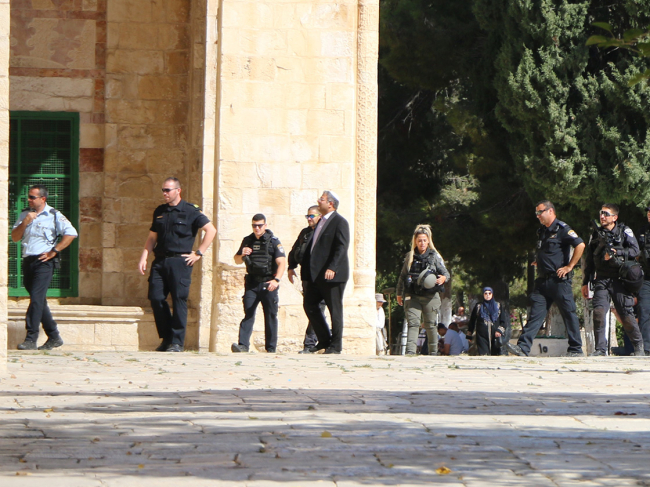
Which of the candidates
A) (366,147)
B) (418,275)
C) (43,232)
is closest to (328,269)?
(418,275)

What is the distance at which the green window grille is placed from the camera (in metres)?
13.3

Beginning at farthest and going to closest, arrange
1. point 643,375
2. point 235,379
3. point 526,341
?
1. point 526,341
2. point 643,375
3. point 235,379

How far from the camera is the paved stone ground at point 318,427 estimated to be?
13.2 ft

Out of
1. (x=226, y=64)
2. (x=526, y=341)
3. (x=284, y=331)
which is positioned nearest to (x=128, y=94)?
(x=226, y=64)

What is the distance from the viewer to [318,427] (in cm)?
509

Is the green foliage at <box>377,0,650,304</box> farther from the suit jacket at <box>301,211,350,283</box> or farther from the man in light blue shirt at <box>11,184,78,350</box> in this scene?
the man in light blue shirt at <box>11,184,78,350</box>

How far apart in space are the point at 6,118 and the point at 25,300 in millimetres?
5897

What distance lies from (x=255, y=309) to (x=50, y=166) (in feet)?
12.5

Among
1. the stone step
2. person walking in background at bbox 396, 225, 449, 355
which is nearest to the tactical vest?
person walking in background at bbox 396, 225, 449, 355

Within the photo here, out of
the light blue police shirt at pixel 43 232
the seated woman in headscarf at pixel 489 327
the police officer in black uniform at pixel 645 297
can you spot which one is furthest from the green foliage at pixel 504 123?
the light blue police shirt at pixel 43 232

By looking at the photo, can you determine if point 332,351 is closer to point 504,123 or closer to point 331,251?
point 331,251

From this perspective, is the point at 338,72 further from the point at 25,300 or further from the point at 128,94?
the point at 25,300

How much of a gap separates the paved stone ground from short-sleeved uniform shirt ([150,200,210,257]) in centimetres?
239

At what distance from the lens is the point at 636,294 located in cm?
1136
